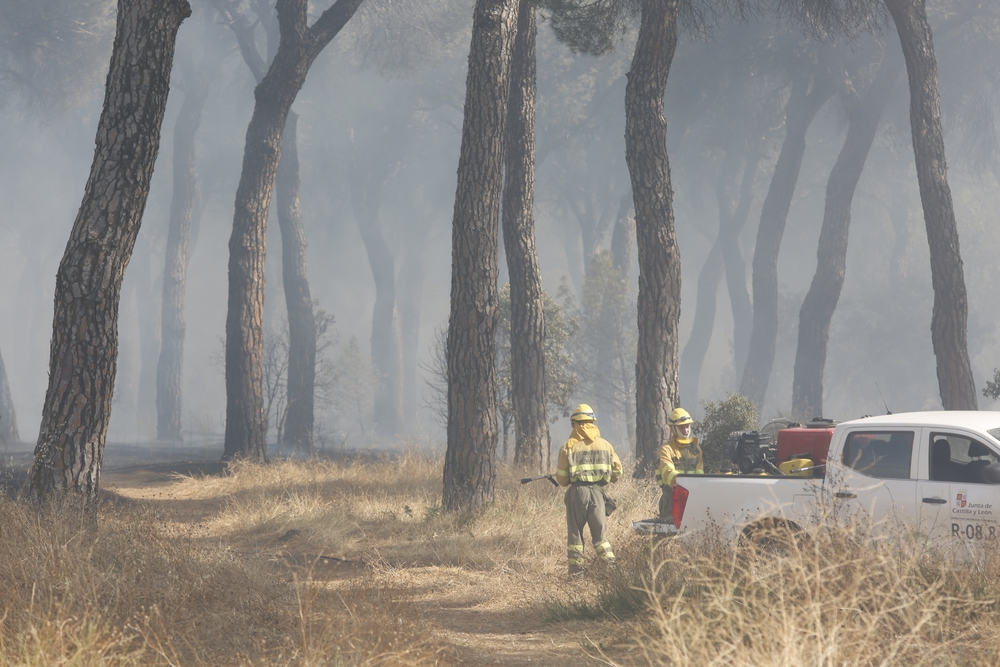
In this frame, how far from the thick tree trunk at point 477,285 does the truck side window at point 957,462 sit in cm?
559

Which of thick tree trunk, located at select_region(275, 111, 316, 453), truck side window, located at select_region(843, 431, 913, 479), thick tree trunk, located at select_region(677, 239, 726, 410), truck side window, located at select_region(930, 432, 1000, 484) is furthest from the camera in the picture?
thick tree trunk, located at select_region(677, 239, 726, 410)

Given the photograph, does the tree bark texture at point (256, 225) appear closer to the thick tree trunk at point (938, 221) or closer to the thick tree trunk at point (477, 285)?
the thick tree trunk at point (477, 285)

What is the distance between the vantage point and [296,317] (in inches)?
906

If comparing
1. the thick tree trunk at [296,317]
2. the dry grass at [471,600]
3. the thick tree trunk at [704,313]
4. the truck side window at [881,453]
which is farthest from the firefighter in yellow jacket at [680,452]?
the thick tree trunk at [704,313]

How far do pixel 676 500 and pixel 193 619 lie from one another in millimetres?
4135

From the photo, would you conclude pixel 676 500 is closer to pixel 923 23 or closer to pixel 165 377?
pixel 923 23

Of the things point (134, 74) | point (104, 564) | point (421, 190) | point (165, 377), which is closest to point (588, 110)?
point (421, 190)

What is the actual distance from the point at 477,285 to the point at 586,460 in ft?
11.5

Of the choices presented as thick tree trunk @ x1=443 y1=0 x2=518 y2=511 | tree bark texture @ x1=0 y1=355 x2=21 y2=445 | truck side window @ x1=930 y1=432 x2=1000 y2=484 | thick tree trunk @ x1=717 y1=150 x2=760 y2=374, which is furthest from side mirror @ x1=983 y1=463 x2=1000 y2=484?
thick tree trunk @ x1=717 y1=150 x2=760 y2=374

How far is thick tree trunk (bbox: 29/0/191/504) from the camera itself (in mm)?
7125

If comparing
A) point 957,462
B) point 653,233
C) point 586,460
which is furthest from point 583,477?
point 653,233

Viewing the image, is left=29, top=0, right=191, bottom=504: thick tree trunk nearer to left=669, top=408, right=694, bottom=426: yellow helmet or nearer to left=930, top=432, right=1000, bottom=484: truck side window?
left=669, top=408, right=694, bottom=426: yellow helmet

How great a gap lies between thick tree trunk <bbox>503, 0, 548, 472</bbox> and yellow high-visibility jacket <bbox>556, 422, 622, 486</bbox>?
5.18 metres

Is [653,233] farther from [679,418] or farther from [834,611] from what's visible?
[834,611]
